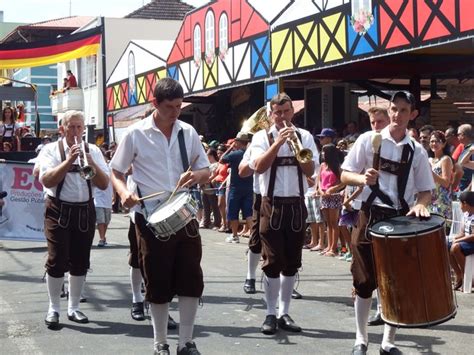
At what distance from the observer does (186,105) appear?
27391 millimetres

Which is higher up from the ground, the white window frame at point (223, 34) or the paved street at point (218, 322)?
the white window frame at point (223, 34)

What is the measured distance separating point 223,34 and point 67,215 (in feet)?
46.7

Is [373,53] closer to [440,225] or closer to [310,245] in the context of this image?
[310,245]

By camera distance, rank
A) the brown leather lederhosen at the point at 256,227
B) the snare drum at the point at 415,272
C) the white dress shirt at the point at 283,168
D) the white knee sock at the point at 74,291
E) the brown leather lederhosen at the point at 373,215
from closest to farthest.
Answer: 1. the snare drum at the point at 415,272
2. the brown leather lederhosen at the point at 373,215
3. the white dress shirt at the point at 283,168
4. the white knee sock at the point at 74,291
5. the brown leather lederhosen at the point at 256,227

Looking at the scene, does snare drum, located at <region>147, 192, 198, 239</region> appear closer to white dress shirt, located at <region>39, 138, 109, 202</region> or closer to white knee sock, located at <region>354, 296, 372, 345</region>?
white knee sock, located at <region>354, 296, 372, 345</region>

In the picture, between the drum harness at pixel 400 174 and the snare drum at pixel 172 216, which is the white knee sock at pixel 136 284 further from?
the drum harness at pixel 400 174

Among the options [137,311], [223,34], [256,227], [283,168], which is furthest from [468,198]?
[223,34]

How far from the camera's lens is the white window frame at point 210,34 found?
21781mm

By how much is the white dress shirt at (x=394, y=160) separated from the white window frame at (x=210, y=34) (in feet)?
51.7

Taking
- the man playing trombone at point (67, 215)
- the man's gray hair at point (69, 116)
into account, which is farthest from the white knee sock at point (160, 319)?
the man's gray hair at point (69, 116)

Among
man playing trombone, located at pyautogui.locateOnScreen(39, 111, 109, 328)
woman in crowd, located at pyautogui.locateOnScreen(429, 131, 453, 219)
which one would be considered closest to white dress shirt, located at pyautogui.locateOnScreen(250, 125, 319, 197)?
man playing trombone, located at pyautogui.locateOnScreen(39, 111, 109, 328)

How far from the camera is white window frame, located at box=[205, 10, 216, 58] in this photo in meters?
21.8

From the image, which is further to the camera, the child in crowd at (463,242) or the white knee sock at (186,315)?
the child in crowd at (463,242)

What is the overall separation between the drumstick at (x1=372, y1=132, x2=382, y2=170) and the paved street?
4.96 feet
